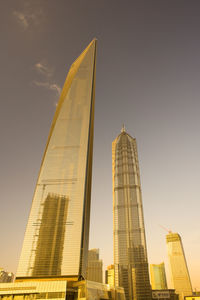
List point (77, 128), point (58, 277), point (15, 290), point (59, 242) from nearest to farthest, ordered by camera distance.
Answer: point (15, 290) < point (58, 277) < point (59, 242) < point (77, 128)

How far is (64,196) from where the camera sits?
314ft

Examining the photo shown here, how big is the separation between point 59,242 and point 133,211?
74.5m

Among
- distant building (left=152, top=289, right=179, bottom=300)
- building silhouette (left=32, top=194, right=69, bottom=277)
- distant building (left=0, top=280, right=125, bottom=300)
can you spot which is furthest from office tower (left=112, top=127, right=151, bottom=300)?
distant building (left=0, top=280, right=125, bottom=300)

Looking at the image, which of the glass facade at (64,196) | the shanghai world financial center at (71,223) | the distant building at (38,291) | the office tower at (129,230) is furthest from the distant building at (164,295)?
the distant building at (38,291)

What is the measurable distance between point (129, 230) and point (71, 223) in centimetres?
6893

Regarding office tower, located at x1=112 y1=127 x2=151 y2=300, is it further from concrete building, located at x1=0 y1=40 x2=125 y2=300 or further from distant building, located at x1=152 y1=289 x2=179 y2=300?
concrete building, located at x1=0 y1=40 x2=125 y2=300

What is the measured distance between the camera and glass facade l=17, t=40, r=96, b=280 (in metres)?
85.0

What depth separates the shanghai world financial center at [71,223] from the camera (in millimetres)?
80062

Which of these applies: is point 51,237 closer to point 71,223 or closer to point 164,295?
point 71,223

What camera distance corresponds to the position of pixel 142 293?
128m

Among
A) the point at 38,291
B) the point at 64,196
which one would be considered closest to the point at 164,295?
the point at 64,196

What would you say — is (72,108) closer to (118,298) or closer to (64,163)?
(64,163)

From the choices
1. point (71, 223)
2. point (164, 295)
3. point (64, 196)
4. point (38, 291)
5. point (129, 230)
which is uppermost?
point (129, 230)

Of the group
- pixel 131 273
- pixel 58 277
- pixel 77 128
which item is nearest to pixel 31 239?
pixel 58 277
